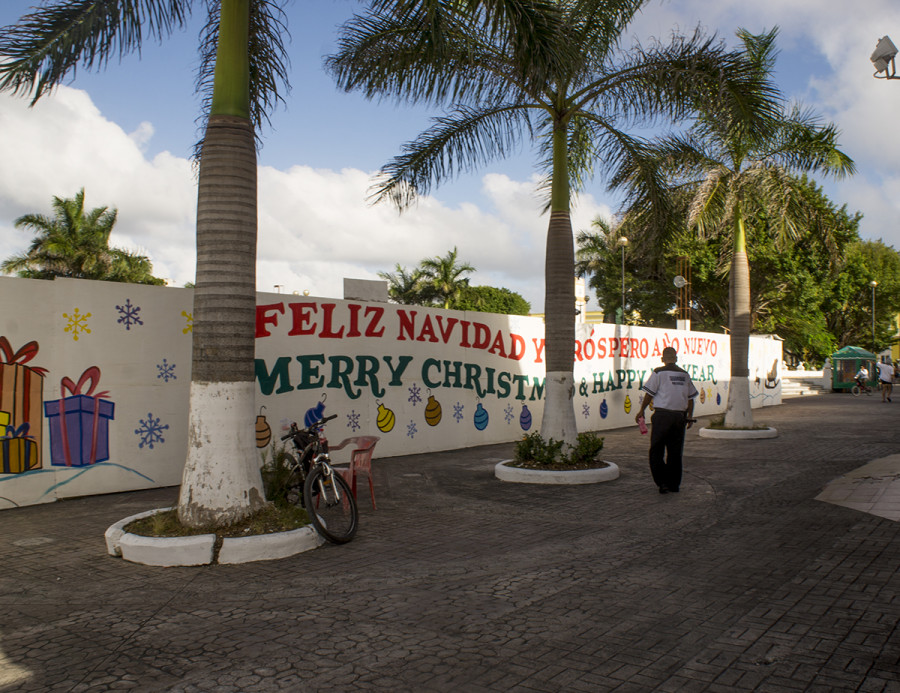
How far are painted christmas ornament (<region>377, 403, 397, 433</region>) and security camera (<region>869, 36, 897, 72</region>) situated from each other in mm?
9280

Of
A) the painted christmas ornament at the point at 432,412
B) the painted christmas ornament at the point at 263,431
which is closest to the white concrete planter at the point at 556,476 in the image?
the painted christmas ornament at the point at 432,412

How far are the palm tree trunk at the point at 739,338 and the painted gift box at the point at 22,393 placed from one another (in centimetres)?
1319

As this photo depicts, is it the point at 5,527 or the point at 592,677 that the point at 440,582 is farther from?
the point at 5,527

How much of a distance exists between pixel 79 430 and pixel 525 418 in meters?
9.08

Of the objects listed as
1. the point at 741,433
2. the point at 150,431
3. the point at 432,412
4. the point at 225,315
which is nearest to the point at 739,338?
the point at 741,433

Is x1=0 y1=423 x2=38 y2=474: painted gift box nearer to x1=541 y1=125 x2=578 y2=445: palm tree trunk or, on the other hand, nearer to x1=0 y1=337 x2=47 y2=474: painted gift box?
x1=0 y1=337 x2=47 y2=474: painted gift box

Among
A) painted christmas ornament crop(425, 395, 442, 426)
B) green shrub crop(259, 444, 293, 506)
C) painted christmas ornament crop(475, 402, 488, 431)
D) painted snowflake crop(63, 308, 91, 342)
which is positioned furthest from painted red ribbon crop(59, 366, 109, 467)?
painted christmas ornament crop(475, 402, 488, 431)

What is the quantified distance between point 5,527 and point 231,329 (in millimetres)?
3263

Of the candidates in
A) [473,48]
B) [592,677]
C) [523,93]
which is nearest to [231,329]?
[592,677]

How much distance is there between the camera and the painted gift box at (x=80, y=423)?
8.87 meters

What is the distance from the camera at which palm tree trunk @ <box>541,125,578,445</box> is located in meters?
10.9

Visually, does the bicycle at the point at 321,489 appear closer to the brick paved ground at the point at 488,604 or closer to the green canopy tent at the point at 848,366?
the brick paved ground at the point at 488,604

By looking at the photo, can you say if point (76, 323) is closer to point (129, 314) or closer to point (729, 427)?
point (129, 314)

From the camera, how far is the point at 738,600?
502 cm
